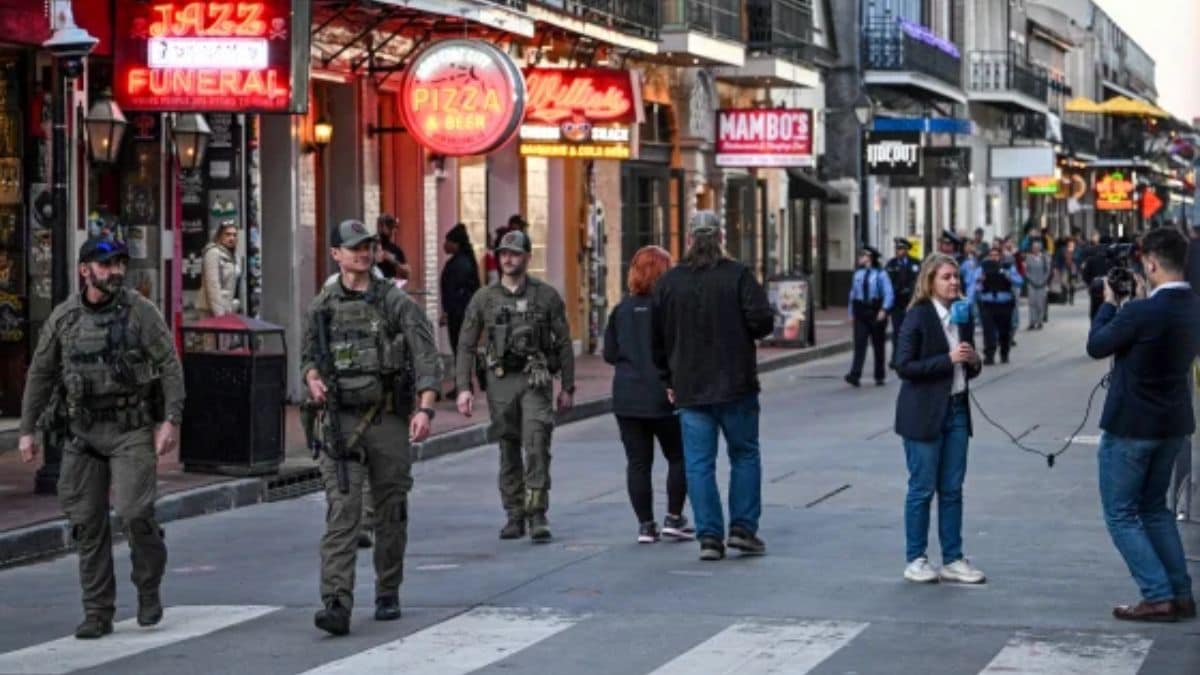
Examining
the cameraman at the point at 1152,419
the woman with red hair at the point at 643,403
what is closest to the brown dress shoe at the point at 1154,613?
the cameraman at the point at 1152,419

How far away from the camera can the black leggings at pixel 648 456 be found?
1481cm

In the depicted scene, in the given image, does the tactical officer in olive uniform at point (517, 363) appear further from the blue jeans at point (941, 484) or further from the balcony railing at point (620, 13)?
the balcony railing at point (620, 13)

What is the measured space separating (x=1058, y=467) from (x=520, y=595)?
7.91 meters

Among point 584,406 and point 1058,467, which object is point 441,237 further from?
point 1058,467

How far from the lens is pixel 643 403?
14.8 m

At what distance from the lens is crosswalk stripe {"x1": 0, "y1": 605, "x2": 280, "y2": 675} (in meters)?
10.9

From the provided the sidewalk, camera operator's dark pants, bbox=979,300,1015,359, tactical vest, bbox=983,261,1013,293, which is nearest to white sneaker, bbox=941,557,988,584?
the sidewalk

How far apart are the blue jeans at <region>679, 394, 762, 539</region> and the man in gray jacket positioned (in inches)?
1245

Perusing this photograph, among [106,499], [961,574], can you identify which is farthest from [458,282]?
[106,499]

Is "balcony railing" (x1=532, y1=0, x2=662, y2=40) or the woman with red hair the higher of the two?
"balcony railing" (x1=532, y1=0, x2=662, y2=40)

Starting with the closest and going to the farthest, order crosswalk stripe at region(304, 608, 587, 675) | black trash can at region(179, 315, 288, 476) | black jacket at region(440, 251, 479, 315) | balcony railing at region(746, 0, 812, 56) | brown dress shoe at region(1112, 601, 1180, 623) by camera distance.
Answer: crosswalk stripe at region(304, 608, 587, 675), brown dress shoe at region(1112, 601, 1180, 623), black trash can at region(179, 315, 288, 476), black jacket at region(440, 251, 479, 315), balcony railing at region(746, 0, 812, 56)

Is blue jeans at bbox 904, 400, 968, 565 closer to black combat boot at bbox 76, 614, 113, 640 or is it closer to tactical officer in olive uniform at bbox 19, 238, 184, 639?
tactical officer in olive uniform at bbox 19, 238, 184, 639

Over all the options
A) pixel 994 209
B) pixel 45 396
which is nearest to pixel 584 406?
pixel 45 396

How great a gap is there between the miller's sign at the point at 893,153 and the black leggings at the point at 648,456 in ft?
116
